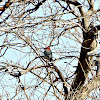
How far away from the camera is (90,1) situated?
19.3 ft

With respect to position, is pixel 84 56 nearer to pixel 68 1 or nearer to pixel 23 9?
pixel 68 1

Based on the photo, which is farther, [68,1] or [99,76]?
[68,1]

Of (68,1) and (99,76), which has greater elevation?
(68,1)

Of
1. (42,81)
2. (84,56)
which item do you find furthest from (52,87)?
(84,56)

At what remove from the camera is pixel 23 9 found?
18.7 ft

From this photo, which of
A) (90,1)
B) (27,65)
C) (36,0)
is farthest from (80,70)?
(36,0)

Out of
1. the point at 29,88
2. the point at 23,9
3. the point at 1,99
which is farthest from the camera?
the point at 23,9

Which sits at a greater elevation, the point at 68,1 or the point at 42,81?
the point at 68,1

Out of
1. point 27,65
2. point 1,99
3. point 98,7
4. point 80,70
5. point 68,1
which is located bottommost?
point 1,99

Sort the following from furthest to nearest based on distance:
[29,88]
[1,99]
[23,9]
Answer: [23,9] < [29,88] < [1,99]

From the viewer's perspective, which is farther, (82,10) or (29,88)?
(82,10)

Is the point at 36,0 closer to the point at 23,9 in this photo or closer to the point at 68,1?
the point at 23,9

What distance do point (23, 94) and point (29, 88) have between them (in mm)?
209

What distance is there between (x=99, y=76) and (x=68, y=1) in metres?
Answer: 2.26
